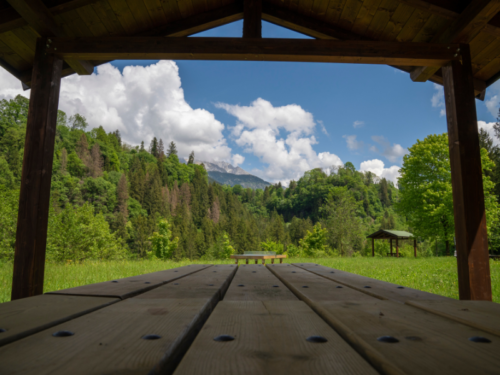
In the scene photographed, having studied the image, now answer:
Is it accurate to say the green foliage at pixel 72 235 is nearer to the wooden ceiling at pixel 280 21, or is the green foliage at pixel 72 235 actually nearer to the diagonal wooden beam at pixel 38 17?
the wooden ceiling at pixel 280 21

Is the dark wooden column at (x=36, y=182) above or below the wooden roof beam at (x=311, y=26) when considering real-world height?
below

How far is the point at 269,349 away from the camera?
0.75 metres

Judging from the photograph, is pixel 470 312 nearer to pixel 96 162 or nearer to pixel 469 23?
pixel 469 23

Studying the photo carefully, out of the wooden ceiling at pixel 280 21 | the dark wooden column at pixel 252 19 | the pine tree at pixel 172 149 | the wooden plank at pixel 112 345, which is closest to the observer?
the wooden plank at pixel 112 345

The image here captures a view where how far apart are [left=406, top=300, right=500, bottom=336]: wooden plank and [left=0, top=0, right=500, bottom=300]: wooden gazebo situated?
79.2 inches

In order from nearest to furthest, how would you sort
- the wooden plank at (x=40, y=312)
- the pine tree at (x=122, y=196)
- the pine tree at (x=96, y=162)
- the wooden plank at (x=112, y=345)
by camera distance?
the wooden plank at (x=112, y=345)
the wooden plank at (x=40, y=312)
the pine tree at (x=122, y=196)
the pine tree at (x=96, y=162)

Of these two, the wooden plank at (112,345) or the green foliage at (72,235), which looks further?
the green foliage at (72,235)

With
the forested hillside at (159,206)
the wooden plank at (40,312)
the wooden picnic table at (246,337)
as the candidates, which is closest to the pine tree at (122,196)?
the forested hillside at (159,206)

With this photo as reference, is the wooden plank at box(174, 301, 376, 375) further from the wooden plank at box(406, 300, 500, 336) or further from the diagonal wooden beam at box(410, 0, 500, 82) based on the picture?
the diagonal wooden beam at box(410, 0, 500, 82)

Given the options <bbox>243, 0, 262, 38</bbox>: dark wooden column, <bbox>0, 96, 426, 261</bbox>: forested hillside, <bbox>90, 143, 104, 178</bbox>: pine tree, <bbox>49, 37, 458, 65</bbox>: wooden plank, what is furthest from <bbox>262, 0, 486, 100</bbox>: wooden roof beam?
<bbox>90, 143, 104, 178</bbox>: pine tree

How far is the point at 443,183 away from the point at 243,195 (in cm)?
7977

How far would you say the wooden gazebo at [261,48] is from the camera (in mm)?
2971

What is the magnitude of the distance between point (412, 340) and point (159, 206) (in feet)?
206

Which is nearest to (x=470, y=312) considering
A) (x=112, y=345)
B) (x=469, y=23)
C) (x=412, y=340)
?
(x=412, y=340)
